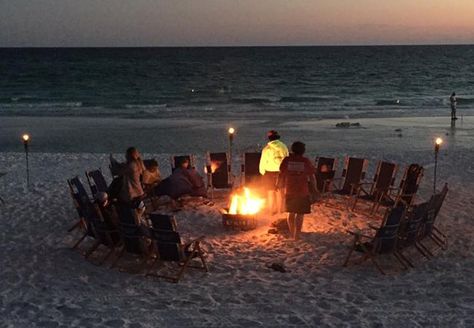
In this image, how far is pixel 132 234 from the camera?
7.23 m

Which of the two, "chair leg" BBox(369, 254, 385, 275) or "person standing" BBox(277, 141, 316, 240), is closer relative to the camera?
"chair leg" BBox(369, 254, 385, 275)

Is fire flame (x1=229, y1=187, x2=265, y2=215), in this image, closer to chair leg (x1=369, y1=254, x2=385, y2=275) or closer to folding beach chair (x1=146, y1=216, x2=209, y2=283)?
folding beach chair (x1=146, y1=216, x2=209, y2=283)

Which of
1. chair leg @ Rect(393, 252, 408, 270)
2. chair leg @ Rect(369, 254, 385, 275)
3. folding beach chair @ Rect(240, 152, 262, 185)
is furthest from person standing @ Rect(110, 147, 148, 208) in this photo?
chair leg @ Rect(393, 252, 408, 270)

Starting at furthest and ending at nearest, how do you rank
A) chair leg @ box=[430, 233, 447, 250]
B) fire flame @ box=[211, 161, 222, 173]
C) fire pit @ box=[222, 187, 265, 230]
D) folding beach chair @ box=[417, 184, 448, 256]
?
fire flame @ box=[211, 161, 222, 173]
fire pit @ box=[222, 187, 265, 230]
chair leg @ box=[430, 233, 447, 250]
folding beach chair @ box=[417, 184, 448, 256]

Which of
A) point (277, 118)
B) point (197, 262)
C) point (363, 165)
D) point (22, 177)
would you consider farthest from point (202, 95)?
point (197, 262)

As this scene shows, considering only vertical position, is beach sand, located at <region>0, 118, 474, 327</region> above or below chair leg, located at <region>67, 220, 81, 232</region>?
below

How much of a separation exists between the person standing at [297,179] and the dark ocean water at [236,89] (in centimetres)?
2157

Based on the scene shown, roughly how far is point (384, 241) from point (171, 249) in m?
2.51

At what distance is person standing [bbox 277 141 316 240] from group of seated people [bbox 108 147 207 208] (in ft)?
6.79

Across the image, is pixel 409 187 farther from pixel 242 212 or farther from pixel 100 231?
pixel 100 231

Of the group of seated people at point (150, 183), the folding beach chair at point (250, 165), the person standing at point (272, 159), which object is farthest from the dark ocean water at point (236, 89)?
the person standing at point (272, 159)

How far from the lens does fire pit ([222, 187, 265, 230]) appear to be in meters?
8.84

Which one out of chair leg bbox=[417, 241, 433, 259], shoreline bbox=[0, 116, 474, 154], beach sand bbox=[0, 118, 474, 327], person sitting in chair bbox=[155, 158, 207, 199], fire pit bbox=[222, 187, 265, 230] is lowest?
shoreline bbox=[0, 116, 474, 154]

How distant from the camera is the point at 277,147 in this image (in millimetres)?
9195
